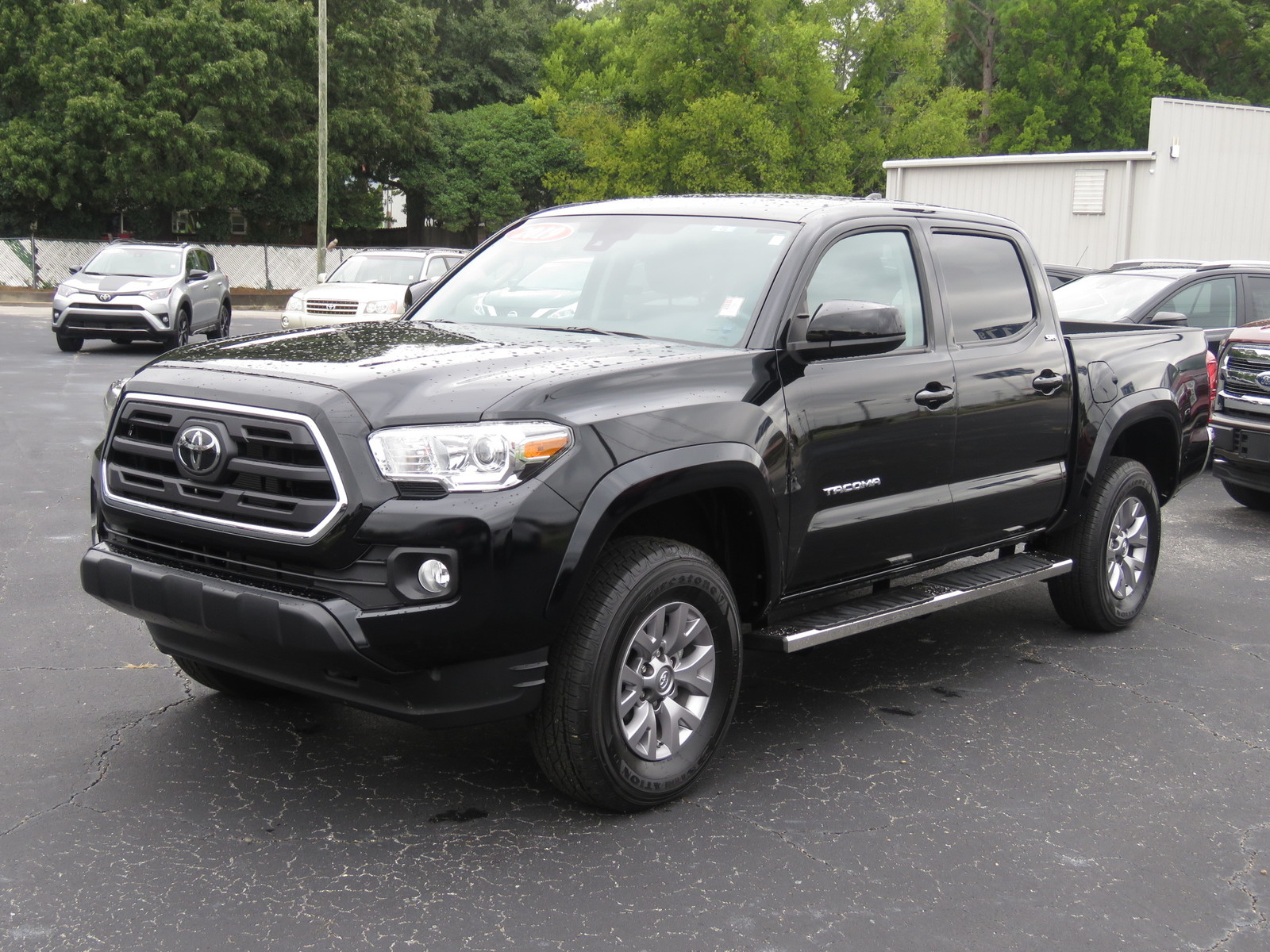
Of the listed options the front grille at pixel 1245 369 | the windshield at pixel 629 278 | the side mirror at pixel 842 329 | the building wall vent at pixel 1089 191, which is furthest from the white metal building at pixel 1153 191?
the side mirror at pixel 842 329

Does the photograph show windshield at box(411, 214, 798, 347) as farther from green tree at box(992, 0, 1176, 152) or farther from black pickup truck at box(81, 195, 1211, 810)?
green tree at box(992, 0, 1176, 152)

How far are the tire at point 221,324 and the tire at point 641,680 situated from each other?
20.4 metres

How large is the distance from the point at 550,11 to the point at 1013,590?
6332 cm

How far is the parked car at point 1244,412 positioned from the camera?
30.2ft

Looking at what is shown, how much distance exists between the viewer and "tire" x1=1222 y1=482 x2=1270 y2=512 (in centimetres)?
1010

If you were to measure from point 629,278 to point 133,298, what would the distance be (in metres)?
16.9

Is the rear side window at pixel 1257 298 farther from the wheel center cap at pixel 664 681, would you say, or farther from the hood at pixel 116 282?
the hood at pixel 116 282

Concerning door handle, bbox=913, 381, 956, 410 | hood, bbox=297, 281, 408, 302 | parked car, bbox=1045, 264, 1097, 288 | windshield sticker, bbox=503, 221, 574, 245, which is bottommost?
hood, bbox=297, 281, 408, 302

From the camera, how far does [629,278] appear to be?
16.8 ft

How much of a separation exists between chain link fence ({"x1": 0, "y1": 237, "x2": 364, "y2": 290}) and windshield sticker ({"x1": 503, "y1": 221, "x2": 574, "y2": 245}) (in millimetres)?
35864

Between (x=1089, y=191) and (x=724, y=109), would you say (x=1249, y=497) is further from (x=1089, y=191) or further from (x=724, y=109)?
(x=724, y=109)

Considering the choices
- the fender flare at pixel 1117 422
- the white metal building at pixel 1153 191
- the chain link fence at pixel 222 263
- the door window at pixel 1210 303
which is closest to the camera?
the fender flare at pixel 1117 422

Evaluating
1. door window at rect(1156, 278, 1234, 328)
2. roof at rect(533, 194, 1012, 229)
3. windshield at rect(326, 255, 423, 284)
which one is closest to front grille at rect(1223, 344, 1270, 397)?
door window at rect(1156, 278, 1234, 328)

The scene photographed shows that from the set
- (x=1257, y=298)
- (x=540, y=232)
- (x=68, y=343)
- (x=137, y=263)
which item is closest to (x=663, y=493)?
(x=540, y=232)
